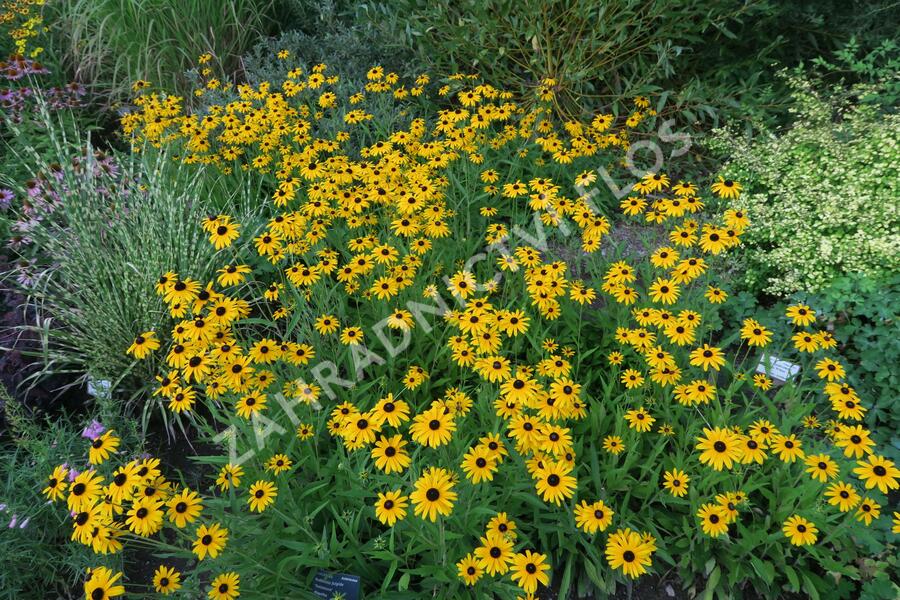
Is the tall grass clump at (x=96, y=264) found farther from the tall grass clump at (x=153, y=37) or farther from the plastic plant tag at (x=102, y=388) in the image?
the tall grass clump at (x=153, y=37)

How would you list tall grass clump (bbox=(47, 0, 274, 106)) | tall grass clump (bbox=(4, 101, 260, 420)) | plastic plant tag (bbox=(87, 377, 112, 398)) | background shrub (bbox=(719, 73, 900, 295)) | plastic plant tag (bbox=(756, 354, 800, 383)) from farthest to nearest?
tall grass clump (bbox=(47, 0, 274, 106)) → background shrub (bbox=(719, 73, 900, 295)) → tall grass clump (bbox=(4, 101, 260, 420)) → plastic plant tag (bbox=(87, 377, 112, 398)) → plastic plant tag (bbox=(756, 354, 800, 383))

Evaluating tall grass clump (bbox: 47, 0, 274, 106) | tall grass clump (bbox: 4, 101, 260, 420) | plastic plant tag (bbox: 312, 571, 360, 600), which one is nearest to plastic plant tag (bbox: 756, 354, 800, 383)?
plastic plant tag (bbox: 312, 571, 360, 600)

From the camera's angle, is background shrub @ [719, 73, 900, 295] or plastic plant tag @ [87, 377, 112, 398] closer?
plastic plant tag @ [87, 377, 112, 398]

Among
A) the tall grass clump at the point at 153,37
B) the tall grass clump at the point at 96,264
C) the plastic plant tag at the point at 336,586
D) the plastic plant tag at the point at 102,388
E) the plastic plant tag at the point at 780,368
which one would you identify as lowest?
the plastic plant tag at the point at 780,368

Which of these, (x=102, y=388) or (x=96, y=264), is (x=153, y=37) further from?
(x=102, y=388)

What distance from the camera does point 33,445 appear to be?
8.02 feet

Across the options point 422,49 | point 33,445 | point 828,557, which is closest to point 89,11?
point 422,49

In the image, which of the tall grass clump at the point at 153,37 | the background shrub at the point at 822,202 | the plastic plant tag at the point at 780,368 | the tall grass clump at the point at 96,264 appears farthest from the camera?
the tall grass clump at the point at 153,37

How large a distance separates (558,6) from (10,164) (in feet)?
14.5

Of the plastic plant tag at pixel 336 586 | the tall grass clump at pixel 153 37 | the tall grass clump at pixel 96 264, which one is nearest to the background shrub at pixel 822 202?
the plastic plant tag at pixel 336 586

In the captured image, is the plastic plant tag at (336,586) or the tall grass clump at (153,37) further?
the tall grass clump at (153,37)

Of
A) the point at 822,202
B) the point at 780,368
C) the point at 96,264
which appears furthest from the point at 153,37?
the point at 780,368

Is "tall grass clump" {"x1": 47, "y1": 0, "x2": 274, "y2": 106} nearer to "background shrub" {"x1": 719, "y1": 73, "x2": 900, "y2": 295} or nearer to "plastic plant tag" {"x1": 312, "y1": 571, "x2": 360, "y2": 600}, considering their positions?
"background shrub" {"x1": 719, "y1": 73, "x2": 900, "y2": 295}

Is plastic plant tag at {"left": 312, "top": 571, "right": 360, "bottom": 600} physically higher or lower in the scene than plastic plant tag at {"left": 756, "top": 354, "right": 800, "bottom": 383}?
higher
